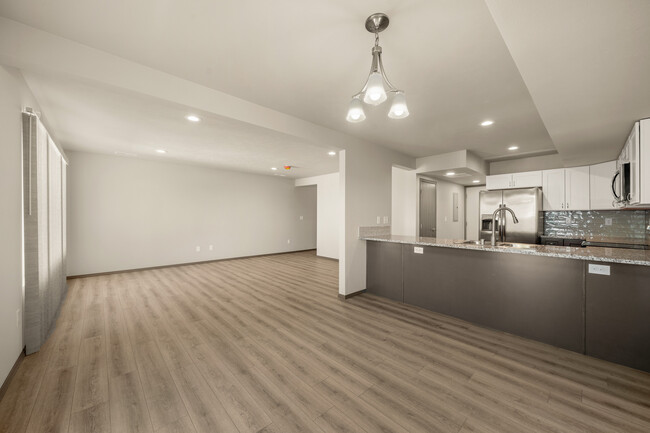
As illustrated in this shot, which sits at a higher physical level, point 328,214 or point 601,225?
point 328,214

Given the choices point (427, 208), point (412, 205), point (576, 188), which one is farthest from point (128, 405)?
point (576, 188)

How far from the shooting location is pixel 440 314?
3.36 metres

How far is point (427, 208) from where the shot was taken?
596 centimetres

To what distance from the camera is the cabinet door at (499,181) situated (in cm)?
535

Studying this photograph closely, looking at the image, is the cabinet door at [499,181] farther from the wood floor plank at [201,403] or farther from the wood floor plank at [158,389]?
the wood floor plank at [158,389]

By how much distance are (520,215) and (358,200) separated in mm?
3486

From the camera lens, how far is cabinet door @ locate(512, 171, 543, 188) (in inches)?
198

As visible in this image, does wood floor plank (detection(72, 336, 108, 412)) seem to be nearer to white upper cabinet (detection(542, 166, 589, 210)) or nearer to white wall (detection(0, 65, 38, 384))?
white wall (detection(0, 65, 38, 384))

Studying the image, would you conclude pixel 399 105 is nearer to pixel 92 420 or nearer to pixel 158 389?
pixel 158 389

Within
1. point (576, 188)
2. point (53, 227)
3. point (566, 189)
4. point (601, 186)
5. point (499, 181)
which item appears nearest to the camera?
point (53, 227)

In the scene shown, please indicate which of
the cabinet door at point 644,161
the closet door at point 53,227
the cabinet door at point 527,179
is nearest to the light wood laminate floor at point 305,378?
the closet door at point 53,227

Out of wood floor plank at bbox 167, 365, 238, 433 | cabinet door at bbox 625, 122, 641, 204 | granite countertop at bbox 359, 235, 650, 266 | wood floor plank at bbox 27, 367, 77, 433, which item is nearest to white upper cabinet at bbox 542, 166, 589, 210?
cabinet door at bbox 625, 122, 641, 204

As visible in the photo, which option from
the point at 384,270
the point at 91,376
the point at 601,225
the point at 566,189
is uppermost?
the point at 566,189

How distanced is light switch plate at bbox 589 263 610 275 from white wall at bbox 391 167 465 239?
335cm
